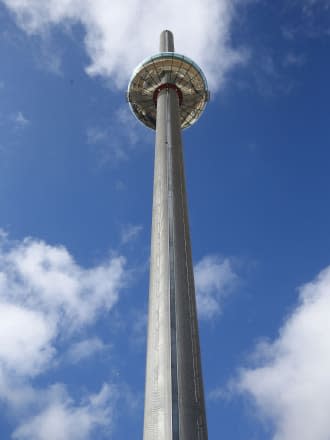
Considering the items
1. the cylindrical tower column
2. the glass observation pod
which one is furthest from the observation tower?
the glass observation pod

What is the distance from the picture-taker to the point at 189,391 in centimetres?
2800

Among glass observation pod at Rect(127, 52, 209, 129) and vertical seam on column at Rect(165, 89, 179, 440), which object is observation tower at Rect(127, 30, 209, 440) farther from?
glass observation pod at Rect(127, 52, 209, 129)

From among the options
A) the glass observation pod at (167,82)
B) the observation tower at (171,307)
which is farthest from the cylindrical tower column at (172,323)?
the glass observation pod at (167,82)

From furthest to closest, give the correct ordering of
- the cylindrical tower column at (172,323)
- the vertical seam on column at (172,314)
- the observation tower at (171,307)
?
the observation tower at (171,307)
the cylindrical tower column at (172,323)
the vertical seam on column at (172,314)

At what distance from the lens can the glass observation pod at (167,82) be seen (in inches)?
2189

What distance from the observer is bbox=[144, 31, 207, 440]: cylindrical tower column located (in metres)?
27.0

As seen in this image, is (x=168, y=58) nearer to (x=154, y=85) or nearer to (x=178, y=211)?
(x=154, y=85)

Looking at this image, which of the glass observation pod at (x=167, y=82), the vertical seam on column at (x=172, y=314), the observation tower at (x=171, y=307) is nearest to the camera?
the vertical seam on column at (x=172, y=314)

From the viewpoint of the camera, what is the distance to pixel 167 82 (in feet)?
177

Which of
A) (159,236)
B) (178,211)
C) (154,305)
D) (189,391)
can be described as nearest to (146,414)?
(189,391)

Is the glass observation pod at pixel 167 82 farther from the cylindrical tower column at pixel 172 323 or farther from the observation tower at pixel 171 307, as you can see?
the cylindrical tower column at pixel 172 323

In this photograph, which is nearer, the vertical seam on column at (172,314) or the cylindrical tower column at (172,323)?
the vertical seam on column at (172,314)

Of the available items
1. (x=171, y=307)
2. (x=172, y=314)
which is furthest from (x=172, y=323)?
(x=171, y=307)

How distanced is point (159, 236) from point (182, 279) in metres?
4.73
